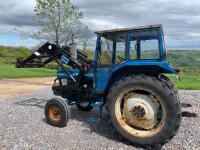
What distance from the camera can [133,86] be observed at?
725 cm

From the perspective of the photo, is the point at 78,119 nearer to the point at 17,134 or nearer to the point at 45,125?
the point at 45,125

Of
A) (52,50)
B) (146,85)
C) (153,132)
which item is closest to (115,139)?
(153,132)

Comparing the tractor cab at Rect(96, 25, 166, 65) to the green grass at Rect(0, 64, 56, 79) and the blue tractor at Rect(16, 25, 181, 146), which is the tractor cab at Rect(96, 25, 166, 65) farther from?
the green grass at Rect(0, 64, 56, 79)

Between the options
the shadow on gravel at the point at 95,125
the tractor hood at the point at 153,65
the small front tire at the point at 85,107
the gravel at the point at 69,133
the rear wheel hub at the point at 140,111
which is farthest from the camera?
the small front tire at the point at 85,107

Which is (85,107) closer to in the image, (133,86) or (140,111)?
(140,111)

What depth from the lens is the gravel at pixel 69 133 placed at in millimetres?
7051

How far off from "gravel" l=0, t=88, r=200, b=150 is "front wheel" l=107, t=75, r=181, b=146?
1.09ft

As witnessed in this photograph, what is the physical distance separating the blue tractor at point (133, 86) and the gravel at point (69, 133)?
412 millimetres

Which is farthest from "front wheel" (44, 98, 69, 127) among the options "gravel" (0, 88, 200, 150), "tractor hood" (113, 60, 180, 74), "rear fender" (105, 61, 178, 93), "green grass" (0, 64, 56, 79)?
"green grass" (0, 64, 56, 79)

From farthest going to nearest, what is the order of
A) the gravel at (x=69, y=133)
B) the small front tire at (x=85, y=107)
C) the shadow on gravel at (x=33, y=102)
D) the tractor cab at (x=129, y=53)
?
the shadow on gravel at (x=33, y=102) < the small front tire at (x=85, y=107) < the tractor cab at (x=129, y=53) < the gravel at (x=69, y=133)

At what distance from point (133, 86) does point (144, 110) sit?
2.06ft

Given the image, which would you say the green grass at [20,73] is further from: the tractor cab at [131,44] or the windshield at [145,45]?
the windshield at [145,45]

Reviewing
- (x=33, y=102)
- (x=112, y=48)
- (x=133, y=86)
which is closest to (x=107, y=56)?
(x=112, y=48)

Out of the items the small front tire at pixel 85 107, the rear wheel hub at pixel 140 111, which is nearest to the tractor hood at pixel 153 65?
the rear wheel hub at pixel 140 111
